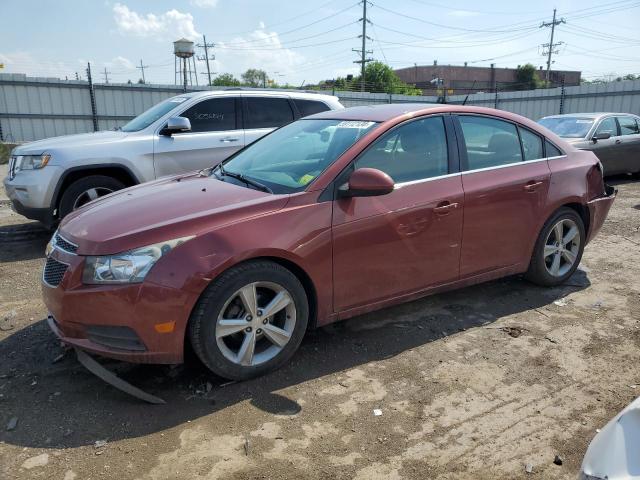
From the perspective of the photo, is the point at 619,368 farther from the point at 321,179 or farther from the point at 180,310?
the point at 180,310

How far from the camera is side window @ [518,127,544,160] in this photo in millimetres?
4484

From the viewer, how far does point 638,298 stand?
4.65 metres

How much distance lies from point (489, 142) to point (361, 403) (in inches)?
98.1

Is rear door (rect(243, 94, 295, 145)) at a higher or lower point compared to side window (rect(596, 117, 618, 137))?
higher

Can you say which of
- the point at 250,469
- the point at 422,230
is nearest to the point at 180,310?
the point at 250,469

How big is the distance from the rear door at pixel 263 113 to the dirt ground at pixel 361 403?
395 cm

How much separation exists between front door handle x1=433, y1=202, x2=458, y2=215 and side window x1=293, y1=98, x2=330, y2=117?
13.9ft

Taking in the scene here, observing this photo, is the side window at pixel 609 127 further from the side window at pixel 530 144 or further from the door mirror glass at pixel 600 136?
the side window at pixel 530 144

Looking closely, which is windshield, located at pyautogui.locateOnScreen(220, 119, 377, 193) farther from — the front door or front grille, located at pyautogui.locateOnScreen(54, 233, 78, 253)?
front grille, located at pyautogui.locateOnScreen(54, 233, 78, 253)

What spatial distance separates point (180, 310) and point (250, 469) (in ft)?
3.07

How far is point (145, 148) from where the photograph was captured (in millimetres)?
6527

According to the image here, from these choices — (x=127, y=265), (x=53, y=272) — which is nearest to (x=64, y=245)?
(x=53, y=272)

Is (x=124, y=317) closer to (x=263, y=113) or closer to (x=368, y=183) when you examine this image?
(x=368, y=183)

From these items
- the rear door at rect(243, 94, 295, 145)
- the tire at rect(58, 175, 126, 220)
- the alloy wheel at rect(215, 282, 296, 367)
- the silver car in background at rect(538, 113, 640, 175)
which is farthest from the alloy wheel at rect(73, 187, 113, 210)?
the silver car in background at rect(538, 113, 640, 175)
